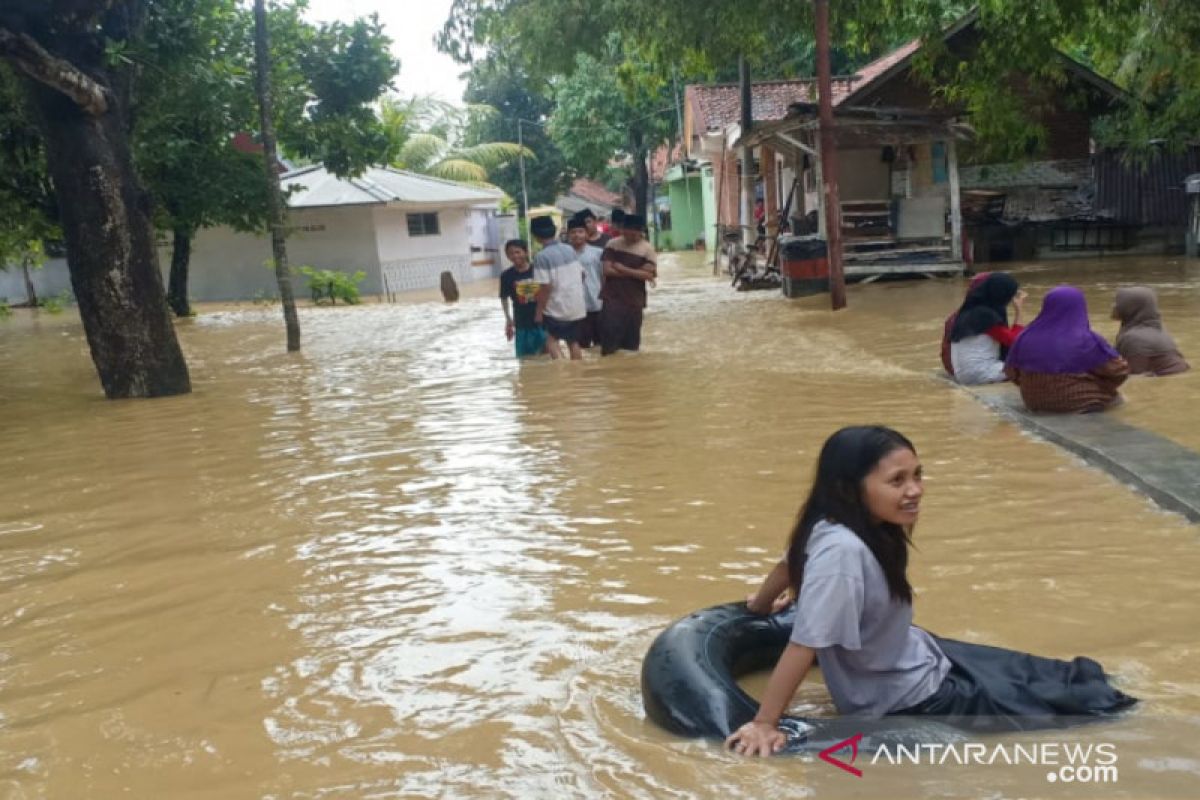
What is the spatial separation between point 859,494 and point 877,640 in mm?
435

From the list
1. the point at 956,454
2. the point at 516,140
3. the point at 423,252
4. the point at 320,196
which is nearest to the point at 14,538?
the point at 956,454

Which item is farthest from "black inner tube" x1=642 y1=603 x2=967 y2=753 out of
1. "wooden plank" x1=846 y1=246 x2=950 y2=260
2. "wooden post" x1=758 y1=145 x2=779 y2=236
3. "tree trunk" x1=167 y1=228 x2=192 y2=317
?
"wooden post" x1=758 y1=145 x2=779 y2=236

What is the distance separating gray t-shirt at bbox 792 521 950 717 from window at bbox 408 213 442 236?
29.4 m

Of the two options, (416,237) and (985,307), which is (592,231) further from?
(416,237)

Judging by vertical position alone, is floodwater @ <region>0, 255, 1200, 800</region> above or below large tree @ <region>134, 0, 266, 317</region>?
below

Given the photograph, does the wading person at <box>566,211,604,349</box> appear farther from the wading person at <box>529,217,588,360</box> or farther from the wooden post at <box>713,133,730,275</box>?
the wooden post at <box>713,133,730,275</box>

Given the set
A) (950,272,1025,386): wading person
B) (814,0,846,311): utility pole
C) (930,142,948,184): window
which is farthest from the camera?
(930,142,948,184): window

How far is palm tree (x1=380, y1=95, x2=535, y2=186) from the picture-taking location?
40125 millimetres

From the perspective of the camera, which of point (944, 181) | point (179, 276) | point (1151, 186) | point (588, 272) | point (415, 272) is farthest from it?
point (415, 272)

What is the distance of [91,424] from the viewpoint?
989 centimetres

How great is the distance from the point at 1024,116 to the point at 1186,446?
17863 millimetres

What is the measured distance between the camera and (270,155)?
48.5 ft

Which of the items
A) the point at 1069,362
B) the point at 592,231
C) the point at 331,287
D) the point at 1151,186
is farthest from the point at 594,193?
the point at 1069,362

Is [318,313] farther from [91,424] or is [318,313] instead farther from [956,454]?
[956,454]
